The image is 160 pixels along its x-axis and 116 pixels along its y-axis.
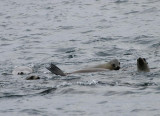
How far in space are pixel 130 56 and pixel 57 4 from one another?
12.7 meters

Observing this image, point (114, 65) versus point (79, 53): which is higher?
point (79, 53)

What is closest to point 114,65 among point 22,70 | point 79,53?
point 22,70

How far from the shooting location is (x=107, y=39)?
1745 cm

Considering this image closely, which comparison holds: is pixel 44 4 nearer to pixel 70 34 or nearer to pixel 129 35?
pixel 70 34

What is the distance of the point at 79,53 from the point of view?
50.5 ft

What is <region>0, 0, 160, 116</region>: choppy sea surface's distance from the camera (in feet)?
29.7

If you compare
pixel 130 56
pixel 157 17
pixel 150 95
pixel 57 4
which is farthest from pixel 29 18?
pixel 150 95

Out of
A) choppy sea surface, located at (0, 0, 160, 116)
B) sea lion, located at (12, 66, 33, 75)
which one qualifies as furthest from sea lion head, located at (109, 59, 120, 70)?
sea lion, located at (12, 66, 33, 75)

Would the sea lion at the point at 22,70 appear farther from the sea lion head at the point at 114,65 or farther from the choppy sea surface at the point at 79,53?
the sea lion head at the point at 114,65

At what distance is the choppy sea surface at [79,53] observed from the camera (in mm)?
9039

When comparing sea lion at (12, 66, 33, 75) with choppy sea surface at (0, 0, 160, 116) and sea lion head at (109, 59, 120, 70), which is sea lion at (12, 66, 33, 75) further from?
sea lion head at (109, 59, 120, 70)

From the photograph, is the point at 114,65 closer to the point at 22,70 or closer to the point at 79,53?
the point at 22,70

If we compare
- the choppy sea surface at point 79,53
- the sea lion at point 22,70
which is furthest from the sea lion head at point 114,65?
the sea lion at point 22,70

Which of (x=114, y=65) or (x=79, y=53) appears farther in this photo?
(x=79, y=53)
